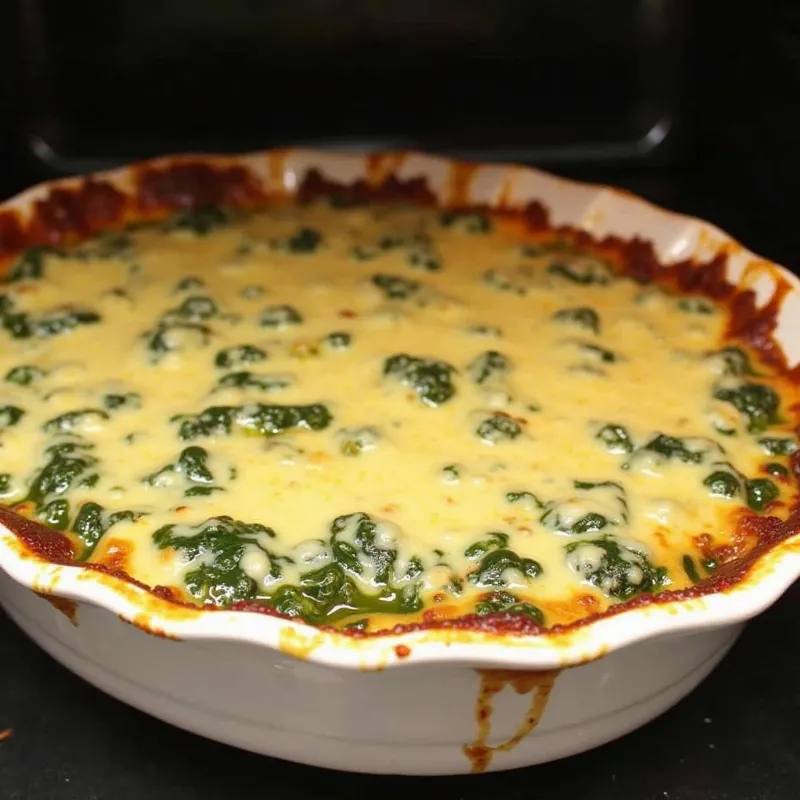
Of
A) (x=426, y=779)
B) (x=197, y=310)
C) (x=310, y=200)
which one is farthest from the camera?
(x=310, y=200)

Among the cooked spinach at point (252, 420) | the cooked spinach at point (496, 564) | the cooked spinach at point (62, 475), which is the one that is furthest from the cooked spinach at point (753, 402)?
the cooked spinach at point (62, 475)

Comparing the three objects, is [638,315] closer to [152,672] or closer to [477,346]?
[477,346]

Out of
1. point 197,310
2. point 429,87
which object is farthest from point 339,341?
point 429,87

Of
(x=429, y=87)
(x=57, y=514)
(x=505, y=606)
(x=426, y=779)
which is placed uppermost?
(x=429, y=87)

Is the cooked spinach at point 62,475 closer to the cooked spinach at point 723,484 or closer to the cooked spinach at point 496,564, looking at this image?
the cooked spinach at point 496,564

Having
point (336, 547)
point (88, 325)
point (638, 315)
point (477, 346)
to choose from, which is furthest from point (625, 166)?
point (336, 547)

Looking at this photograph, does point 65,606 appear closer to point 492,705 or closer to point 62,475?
point 62,475

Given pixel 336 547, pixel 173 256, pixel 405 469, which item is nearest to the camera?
pixel 336 547
